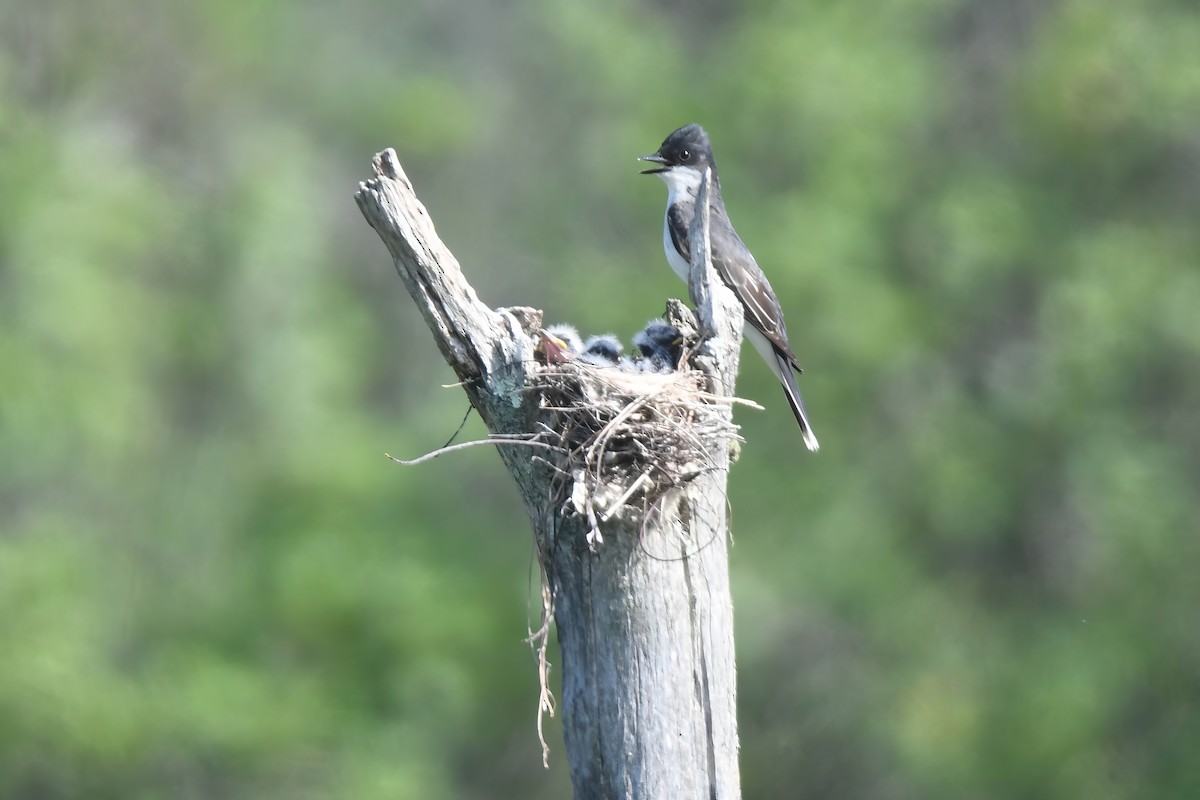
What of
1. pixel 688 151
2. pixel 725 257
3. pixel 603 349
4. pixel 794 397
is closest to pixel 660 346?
pixel 603 349

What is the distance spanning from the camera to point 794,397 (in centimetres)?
791

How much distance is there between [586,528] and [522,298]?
52.5ft

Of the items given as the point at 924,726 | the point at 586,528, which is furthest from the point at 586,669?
the point at 924,726

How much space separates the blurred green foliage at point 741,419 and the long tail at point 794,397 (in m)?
7.80

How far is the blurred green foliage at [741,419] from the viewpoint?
647 inches

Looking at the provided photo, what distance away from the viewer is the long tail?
301 inches

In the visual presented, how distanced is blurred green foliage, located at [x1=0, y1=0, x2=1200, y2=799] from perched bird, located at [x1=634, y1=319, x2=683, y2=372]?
9.85 metres

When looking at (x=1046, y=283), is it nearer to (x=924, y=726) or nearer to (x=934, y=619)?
(x=934, y=619)

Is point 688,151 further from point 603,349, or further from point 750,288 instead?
point 603,349

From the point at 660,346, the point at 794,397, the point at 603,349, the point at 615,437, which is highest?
the point at 794,397

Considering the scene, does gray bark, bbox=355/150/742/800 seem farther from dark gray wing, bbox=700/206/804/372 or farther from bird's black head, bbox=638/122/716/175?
bird's black head, bbox=638/122/716/175

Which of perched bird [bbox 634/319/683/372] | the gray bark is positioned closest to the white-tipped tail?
perched bird [bbox 634/319/683/372]

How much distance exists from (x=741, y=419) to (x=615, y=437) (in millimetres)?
12159

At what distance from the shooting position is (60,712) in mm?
17141
